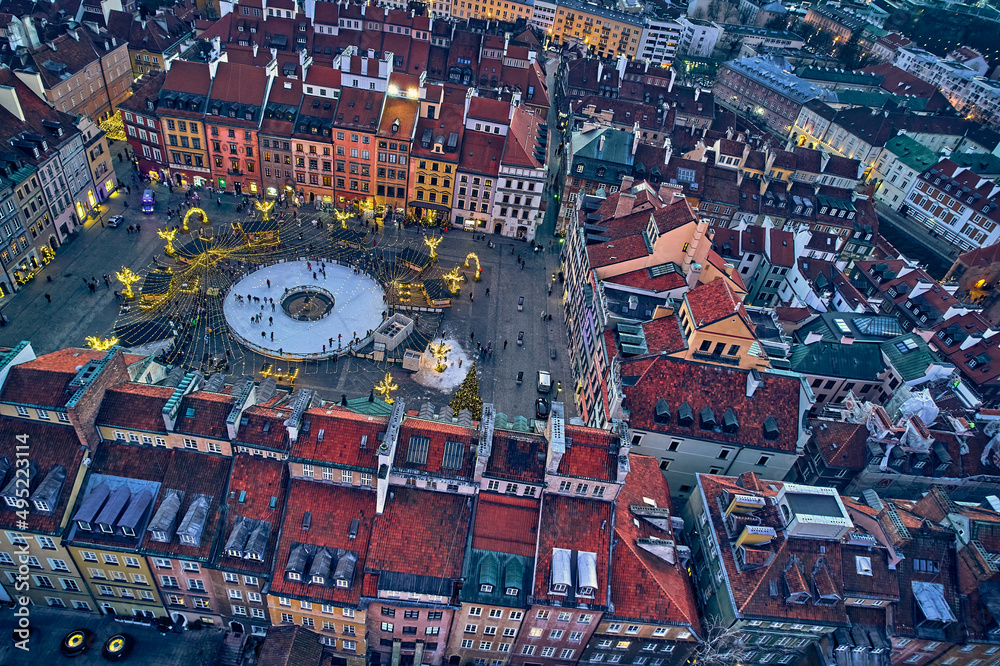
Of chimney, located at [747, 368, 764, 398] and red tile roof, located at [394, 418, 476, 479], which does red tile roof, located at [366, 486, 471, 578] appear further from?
chimney, located at [747, 368, 764, 398]

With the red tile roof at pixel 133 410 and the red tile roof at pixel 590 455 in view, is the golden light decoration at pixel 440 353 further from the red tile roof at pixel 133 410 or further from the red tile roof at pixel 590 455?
the red tile roof at pixel 133 410

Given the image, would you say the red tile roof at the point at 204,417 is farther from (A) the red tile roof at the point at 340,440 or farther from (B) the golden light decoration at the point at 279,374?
(B) the golden light decoration at the point at 279,374

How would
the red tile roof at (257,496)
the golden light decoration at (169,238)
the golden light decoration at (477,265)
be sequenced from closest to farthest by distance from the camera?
1. the red tile roof at (257,496)
2. the golden light decoration at (169,238)
3. the golden light decoration at (477,265)

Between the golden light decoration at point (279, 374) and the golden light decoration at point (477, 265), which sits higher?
the golden light decoration at point (477, 265)

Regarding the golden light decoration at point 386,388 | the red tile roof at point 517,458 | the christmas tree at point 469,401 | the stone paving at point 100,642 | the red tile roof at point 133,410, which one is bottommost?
the stone paving at point 100,642

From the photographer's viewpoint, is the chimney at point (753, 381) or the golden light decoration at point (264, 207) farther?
the golden light decoration at point (264, 207)

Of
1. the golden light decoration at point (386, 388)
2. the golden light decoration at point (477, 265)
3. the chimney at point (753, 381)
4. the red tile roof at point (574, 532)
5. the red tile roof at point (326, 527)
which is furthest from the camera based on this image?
the golden light decoration at point (477, 265)

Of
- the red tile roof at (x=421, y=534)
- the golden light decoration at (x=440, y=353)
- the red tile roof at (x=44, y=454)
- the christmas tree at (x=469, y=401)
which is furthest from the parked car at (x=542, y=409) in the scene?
the red tile roof at (x=44, y=454)

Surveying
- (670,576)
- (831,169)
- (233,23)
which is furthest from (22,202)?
(831,169)
